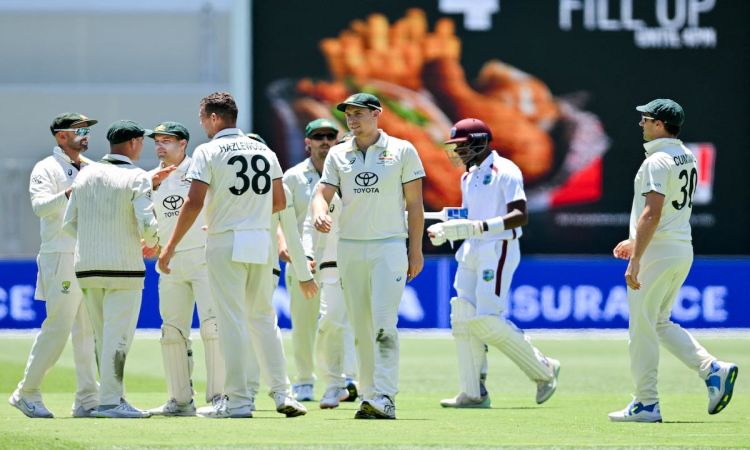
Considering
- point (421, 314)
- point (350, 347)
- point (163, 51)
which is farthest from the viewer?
point (163, 51)

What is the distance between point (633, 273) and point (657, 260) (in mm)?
250

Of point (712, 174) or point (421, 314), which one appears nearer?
point (421, 314)

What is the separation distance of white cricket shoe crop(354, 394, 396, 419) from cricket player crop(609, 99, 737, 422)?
151 centimetres

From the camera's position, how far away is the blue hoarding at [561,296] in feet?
67.5

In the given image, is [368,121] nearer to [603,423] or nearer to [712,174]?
[603,423]

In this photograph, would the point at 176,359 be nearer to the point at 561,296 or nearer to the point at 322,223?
the point at 322,223

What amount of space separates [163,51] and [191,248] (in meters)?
15.7

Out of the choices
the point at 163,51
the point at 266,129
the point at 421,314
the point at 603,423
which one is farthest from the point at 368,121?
the point at 163,51

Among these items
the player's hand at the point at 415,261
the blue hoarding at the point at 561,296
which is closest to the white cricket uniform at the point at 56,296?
the player's hand at the point at 415,261

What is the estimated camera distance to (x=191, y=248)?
1064 cm

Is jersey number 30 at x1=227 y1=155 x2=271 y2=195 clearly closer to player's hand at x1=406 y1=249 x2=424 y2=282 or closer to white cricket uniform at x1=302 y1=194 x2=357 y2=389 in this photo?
player's hand at x1=406 y1=249 x2=424 y2=282

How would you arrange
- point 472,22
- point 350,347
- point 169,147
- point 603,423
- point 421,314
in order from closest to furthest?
point 603,423 → point 169,147 → point 350,347 → point 421,314 → point 472,22

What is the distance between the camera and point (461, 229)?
10.5m

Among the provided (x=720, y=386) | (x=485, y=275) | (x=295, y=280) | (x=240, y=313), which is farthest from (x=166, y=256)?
(x=720, y=386)
